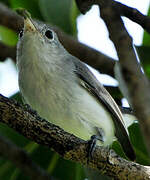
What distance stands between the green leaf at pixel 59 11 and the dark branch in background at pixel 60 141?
145 centimetres

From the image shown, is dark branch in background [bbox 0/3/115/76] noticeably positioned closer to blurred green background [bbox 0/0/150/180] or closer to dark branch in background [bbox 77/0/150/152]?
blurred green background [bbox 0/0/150/180]

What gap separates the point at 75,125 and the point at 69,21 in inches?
40.4

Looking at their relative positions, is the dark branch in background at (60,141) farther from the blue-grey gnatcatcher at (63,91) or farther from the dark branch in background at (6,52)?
the dark branch in background at (6,52)

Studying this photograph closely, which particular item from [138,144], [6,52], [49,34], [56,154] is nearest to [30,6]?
[6,52]

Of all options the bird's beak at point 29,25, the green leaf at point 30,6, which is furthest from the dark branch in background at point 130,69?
the green leaf at point 30,6

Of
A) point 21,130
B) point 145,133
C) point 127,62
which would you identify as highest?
point 21,130

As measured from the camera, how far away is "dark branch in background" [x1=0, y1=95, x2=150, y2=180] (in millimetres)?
2076

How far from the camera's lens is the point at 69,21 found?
3.47 metres

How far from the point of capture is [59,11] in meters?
3.43

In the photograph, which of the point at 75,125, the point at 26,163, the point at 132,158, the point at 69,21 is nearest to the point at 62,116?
the point at 75,125

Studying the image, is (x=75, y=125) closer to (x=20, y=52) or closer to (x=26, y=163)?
(x=26, y=163)

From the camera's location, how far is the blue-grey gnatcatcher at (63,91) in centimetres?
289

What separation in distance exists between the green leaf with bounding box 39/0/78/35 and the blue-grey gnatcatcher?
5.5 inches

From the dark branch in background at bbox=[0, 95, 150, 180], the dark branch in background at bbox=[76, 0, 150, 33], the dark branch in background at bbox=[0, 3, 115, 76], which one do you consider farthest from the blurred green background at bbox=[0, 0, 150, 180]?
the dark branch in background at bbox=[76, 0, 150, 33]
